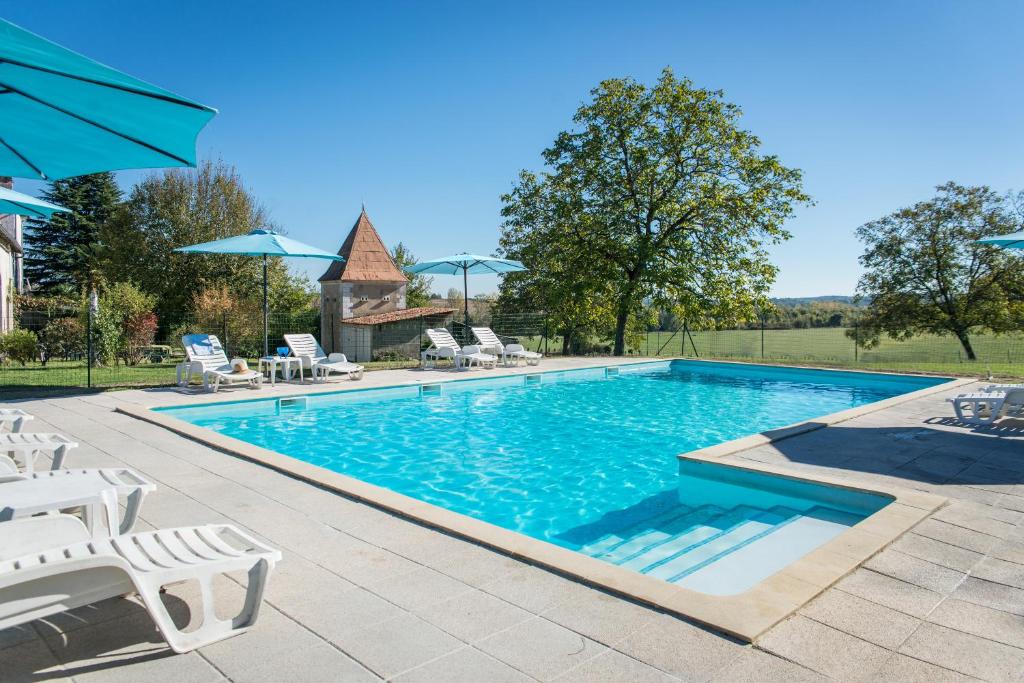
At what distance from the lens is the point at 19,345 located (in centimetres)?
1465

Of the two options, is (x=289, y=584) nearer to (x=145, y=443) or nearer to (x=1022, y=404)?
(x=145, y=443)

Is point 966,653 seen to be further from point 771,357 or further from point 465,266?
point 771,357

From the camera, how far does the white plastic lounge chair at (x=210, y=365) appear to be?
10609 mm

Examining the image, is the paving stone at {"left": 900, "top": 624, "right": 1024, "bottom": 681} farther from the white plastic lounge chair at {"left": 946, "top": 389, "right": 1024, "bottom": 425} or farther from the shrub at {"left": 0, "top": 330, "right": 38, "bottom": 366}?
the shrub at {"left": 0, "top": 330, "right": 38, "bottom": 366}

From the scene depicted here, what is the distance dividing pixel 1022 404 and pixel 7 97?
9735 millimetres

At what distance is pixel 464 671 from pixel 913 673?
5.29ft

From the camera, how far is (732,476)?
531 cm

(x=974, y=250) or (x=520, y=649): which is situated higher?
(x=974, y=250)

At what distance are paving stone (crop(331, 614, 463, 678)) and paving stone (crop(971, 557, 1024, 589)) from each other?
106 inches

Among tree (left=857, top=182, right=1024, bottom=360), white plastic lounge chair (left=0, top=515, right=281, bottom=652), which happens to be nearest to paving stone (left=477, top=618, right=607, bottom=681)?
white plastic lounge chair (left=0, top=515, right=281, bottom=652)

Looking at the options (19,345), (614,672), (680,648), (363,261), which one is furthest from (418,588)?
(363,261)

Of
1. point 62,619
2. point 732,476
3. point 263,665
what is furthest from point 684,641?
point 732,476

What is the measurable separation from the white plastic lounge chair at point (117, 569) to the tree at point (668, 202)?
1858cm

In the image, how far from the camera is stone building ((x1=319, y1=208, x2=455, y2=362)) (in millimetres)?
20047
